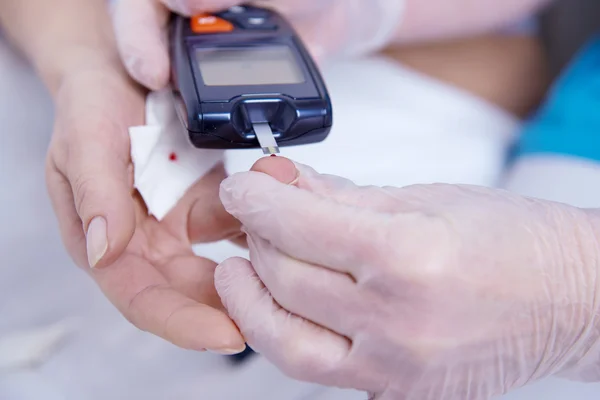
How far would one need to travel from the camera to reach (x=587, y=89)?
74 centimetres

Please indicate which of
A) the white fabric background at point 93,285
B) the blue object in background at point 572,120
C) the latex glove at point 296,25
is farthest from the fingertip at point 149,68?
the blue object in background at point 572,120

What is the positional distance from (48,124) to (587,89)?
0.67 m

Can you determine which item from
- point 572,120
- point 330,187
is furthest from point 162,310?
point 572,120

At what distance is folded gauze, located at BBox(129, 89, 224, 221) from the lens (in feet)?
1.65

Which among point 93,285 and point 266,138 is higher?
point 266,138

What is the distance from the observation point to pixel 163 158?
524 millimetres

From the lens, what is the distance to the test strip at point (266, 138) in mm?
440

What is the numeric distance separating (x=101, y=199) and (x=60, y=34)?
0.32 m

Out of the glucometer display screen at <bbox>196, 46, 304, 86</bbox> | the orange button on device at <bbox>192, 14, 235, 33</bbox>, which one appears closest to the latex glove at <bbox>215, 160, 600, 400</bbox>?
the glucometer display screen at <bbox>196, 46, 304, 86</bbox>

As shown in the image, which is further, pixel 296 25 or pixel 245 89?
pixel 296 25

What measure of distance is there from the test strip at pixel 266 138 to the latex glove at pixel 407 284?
0.03 metres

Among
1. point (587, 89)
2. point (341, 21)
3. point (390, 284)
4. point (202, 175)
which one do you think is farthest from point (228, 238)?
point (587, 89)

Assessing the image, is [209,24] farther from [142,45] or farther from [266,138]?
[266,138]

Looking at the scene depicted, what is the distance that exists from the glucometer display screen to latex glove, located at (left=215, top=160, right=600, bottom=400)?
10 cm
